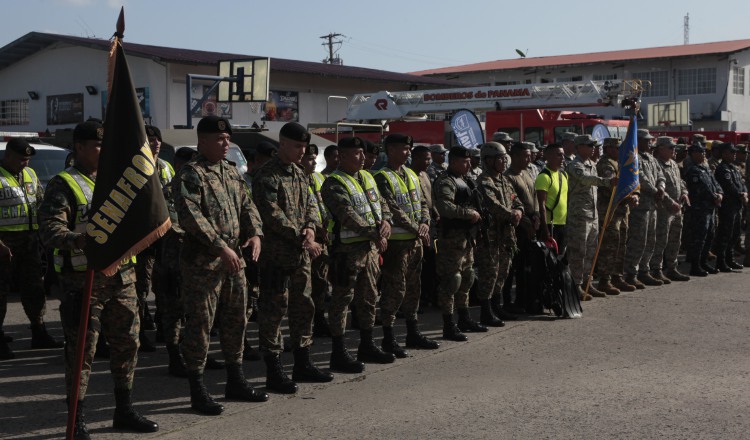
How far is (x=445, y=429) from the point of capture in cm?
528

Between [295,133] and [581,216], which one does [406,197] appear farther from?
[581,216]

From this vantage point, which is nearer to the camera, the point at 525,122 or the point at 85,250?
the point at 85,250

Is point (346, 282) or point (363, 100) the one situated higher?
point (363, 100)

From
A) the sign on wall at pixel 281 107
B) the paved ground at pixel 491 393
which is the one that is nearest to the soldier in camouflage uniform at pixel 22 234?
the paved ground at pixel 491 393

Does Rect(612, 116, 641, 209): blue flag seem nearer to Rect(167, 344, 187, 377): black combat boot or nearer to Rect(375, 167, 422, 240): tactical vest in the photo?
Rect(375, 167, 422, 240): tactical vest

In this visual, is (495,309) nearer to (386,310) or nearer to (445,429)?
(386,310)

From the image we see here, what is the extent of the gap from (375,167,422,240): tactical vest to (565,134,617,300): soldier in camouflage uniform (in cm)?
340

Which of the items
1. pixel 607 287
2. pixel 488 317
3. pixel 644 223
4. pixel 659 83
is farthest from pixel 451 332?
pixel 659 83

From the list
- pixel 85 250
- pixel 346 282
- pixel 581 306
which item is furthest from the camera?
pixel 581 306

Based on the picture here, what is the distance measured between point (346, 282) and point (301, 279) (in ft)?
1.85

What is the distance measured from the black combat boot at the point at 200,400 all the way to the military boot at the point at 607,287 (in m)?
6.77

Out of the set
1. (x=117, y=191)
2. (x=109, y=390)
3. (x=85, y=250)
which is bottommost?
(x=109, y=390)

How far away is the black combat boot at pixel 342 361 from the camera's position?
687cm

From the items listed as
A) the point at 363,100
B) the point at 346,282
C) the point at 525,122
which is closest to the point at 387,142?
the point at 346,282
